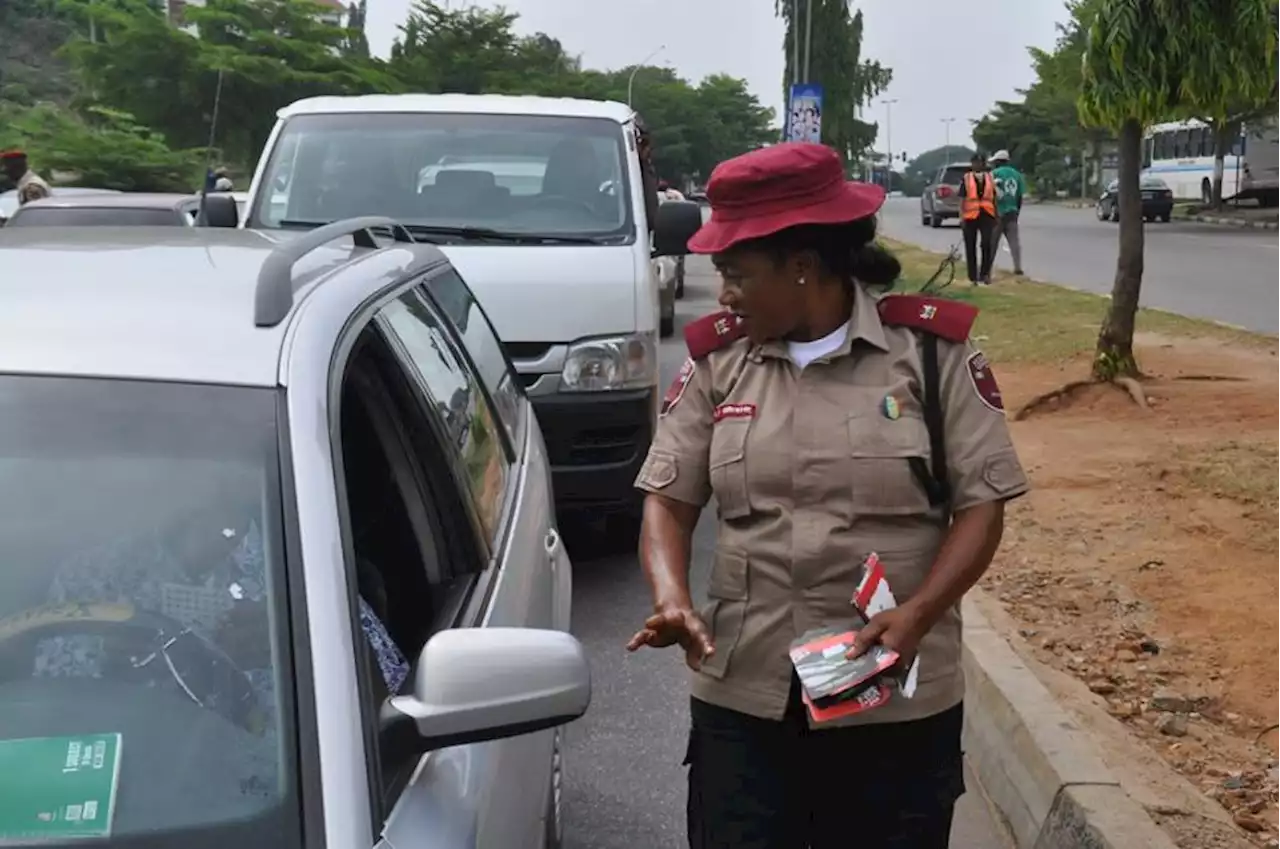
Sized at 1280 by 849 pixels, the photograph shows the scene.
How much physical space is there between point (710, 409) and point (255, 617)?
3.15ft

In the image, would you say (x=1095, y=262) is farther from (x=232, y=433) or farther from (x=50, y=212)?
(x=232, y=433)

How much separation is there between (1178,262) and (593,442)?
887 inches

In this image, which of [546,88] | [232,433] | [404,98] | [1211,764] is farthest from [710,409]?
[546,88]

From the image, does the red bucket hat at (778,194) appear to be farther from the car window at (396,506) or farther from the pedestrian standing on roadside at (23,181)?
the pedestrian standing on roadside at (23,181)

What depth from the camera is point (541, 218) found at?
7.39 m

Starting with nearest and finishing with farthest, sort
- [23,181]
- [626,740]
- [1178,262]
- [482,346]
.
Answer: [482,346]
[626,740]
[23,181]
[1178,262]

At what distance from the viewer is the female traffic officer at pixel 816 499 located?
2.68m

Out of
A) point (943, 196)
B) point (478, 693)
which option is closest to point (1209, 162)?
point (943, 196)

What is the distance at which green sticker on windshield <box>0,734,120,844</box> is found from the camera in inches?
78.3

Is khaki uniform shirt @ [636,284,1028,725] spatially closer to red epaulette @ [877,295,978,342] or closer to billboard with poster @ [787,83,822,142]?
red epaulette @ [877,295,978,342]

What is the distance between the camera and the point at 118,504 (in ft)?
7.64

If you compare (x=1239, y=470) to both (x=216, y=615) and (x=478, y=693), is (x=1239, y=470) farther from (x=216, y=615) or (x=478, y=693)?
(x=216, y=615)

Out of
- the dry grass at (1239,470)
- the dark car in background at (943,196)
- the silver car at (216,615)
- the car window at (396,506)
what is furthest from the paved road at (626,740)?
the dark car in background at (943,196)

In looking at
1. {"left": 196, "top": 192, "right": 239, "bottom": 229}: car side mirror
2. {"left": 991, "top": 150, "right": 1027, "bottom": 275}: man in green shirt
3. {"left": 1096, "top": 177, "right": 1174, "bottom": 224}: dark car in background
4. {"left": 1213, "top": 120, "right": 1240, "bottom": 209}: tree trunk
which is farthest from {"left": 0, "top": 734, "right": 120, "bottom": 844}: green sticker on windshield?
{"left": 1213, "top": 120, "right": 1240, "bottom": 209}: tree trunk
